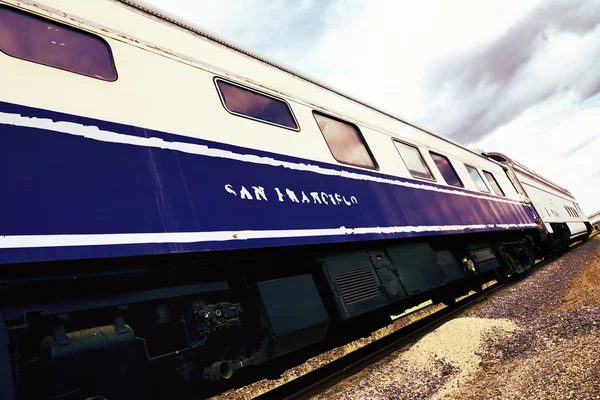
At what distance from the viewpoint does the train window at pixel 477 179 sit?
7545 millimetres

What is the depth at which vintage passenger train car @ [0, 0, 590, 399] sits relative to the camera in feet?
6.17

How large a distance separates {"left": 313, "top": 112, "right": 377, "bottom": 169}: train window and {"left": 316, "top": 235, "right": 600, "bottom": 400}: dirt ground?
7.20 ft

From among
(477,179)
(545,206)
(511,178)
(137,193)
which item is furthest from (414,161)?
(545,206)

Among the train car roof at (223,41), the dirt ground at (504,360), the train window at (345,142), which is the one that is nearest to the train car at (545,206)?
the dirt ground at (504,360)

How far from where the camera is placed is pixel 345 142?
437cm

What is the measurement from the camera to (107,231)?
1.96 meters

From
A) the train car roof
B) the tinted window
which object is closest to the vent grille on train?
the train car roof

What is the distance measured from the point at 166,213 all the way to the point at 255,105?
1579mm

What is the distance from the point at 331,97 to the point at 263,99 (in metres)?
1.33

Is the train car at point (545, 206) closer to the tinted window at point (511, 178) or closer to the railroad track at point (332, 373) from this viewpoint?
the tinted window at point (511, 178)

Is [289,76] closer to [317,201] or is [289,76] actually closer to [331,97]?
[331,97]

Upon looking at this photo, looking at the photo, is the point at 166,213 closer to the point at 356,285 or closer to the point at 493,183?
the point at 356,285

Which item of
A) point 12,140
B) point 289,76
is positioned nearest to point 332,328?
point 289,76

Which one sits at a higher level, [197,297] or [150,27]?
[150,27]
